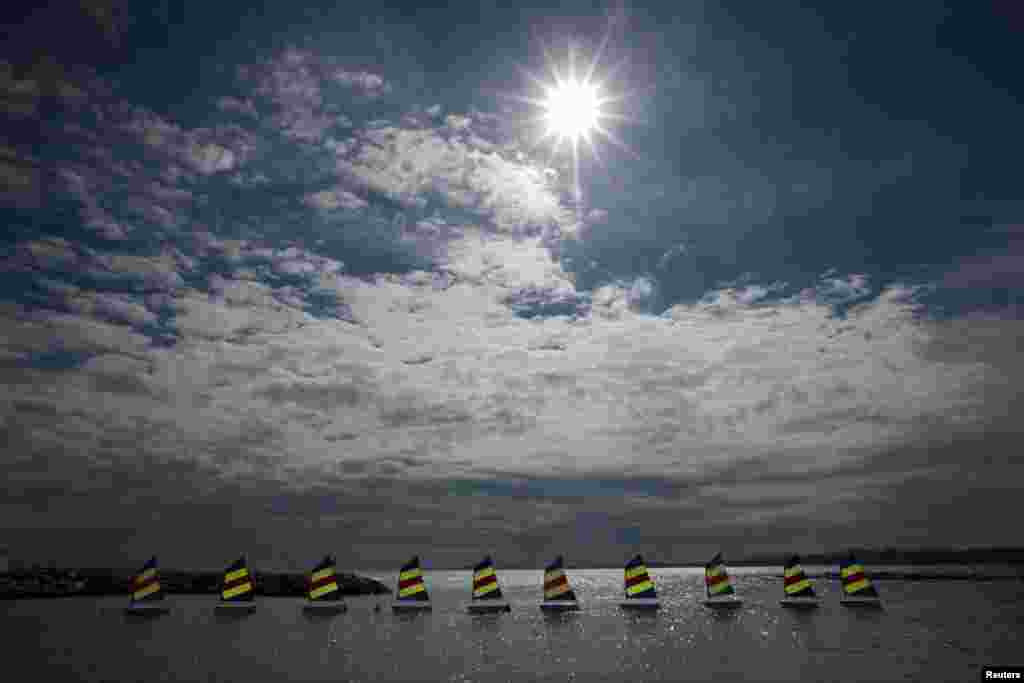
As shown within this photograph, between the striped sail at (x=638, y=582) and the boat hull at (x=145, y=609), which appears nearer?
the striped sail at (x=638, y=582)

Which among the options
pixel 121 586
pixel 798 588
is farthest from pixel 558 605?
pixel 121 586

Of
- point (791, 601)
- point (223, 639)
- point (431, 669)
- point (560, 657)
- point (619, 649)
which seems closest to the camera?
point (431, 669)

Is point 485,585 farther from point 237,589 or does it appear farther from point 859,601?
point 859,601

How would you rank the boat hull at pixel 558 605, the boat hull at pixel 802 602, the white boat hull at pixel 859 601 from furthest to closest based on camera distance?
the boat hull at pixel 802 602 < the white boat hull at pixel 859 601 < the boat hull at pixel 558 605

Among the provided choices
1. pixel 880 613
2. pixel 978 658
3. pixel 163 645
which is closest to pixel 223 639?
pixel 163 645

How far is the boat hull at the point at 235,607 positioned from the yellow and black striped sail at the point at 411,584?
67.9 ft

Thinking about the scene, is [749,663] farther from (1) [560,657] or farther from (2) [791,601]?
(2) [791,601]

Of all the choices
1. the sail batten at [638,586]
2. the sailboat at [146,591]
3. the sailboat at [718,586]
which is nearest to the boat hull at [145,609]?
the sailboat at [146,591]

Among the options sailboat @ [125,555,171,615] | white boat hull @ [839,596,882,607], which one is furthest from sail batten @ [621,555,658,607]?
sailboat @ [125,555,171,615]

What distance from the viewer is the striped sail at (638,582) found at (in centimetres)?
8744

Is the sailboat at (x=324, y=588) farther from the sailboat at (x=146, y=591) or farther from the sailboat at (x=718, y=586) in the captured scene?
the sailboat at (x=718, y=586)

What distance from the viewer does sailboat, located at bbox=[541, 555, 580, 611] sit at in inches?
3378

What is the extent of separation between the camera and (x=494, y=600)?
95000 millimetres

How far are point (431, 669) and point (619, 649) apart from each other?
63.5 feet
